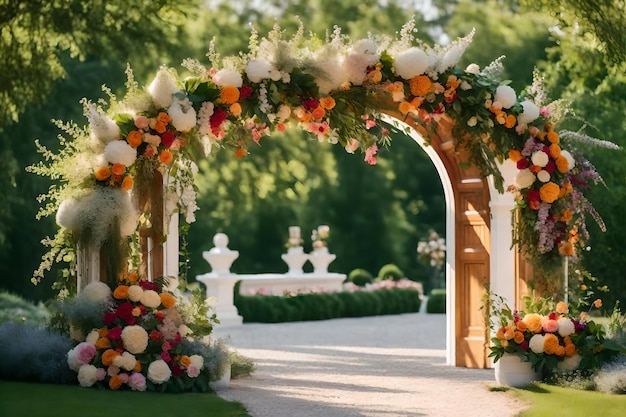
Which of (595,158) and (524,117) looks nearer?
(524,117)

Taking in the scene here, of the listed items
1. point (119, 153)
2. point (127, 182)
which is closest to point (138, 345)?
point (127, 182)

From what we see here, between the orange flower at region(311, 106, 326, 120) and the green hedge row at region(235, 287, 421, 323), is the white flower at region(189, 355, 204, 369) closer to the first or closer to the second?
the orange flower at region(311, 106, 326, 120)

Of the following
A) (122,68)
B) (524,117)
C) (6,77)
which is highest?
(122,68)

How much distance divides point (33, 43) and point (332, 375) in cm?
881

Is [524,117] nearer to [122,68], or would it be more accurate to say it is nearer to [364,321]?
[364,321]

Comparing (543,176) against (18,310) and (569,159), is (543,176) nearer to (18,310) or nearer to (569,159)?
(569,159)

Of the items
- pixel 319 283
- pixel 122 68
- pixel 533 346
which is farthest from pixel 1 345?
pixel 122 68

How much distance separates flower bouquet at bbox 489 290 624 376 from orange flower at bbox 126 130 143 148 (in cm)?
368

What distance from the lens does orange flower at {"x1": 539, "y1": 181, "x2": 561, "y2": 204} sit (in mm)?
10969

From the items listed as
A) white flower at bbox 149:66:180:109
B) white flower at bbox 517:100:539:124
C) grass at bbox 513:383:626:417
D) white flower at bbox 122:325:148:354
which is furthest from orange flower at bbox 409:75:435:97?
white flower at bbox 122:325:148:354

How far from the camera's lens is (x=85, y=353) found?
988 cm

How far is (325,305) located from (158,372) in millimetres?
12012

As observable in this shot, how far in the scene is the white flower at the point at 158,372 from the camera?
387 inches

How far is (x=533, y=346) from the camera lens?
10797mm
